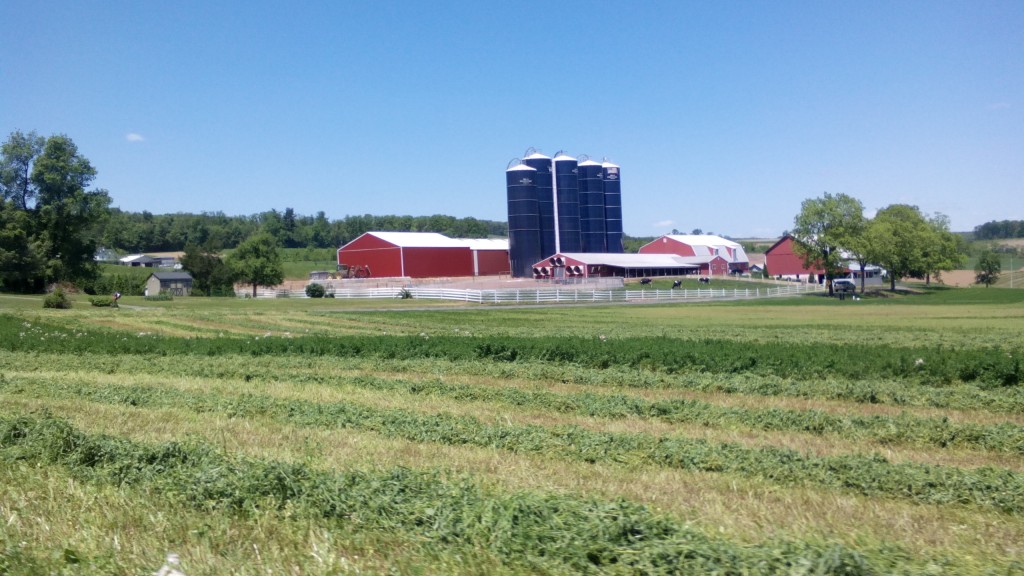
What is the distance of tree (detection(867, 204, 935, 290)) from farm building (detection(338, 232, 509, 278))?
145 feet

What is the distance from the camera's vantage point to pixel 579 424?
12.7 m

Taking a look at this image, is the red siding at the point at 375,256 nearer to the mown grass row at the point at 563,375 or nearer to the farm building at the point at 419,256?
the farm building at the point at 419,256

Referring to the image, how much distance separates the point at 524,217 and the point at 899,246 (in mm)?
43172

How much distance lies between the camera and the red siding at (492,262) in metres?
103

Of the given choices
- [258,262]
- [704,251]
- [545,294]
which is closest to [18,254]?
[258,262]

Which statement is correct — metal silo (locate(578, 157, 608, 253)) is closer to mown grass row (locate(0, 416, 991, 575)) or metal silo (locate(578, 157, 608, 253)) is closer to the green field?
the green field

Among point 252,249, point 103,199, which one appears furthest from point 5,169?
point 252,249

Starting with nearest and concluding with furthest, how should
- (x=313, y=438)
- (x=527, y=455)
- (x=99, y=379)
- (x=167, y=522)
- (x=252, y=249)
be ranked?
(x=167, y=522), (x=527, y=455), (x=313, y=438), (x=99, y=379), (x=252, y=249)

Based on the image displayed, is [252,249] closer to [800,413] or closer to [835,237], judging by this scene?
[835,237]

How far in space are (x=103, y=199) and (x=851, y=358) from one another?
7847 centimetres

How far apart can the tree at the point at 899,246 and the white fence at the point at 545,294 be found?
14375 millimetres

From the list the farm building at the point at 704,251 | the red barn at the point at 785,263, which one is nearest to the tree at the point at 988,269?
the red barn at the point at 785,263

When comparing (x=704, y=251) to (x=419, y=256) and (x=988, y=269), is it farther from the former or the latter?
(x=419, y=256)

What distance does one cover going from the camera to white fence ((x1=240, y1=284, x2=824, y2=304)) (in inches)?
2672
